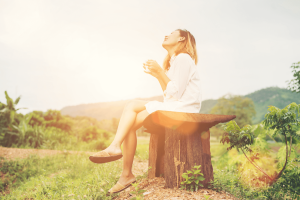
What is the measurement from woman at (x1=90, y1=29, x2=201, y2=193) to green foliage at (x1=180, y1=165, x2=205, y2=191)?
725 mm

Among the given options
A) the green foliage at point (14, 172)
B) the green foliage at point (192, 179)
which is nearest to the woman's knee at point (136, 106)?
the green foliage at point (192, 179)

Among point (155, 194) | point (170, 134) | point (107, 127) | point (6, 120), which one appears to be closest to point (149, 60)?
point (170, 134)

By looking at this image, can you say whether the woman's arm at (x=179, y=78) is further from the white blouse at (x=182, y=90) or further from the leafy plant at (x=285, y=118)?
the leafy plant at (x=285, y=118)

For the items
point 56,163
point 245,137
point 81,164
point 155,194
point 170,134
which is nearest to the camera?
point 155,194

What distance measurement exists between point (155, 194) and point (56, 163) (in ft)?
16.1

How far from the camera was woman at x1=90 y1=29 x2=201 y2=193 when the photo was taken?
2494 millimetres

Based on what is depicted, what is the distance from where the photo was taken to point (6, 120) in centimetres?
877

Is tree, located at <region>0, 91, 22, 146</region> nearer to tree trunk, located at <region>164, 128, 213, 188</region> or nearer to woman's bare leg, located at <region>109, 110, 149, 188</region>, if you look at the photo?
woman's bare leg, located at <region>109, 110, 149, 188</region>

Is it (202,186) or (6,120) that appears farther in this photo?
(6,120)

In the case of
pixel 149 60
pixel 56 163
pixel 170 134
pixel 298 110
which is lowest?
pixel 56 163

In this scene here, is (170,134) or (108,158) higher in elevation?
(170,134)

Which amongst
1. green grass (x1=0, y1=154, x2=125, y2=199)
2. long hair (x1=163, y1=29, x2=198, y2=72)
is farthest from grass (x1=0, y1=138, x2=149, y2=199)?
long hair (x1=163, y1=29, x2=198, y2=72)

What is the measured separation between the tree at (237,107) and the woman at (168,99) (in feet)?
68.2

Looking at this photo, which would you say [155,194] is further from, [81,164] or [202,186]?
[81,164]
